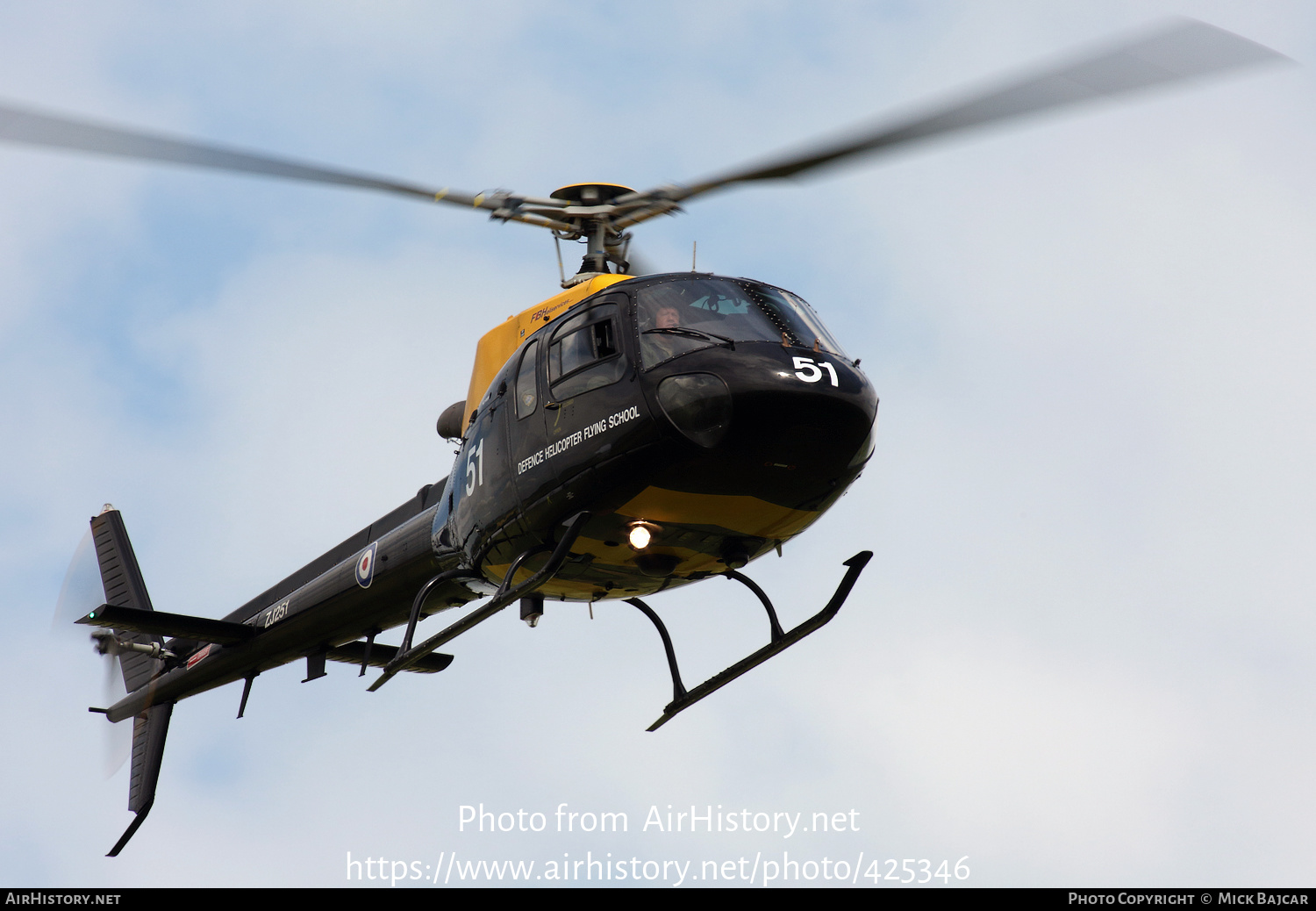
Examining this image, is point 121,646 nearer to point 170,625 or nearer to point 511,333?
point 170,625

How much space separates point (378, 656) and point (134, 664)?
5.25 metres

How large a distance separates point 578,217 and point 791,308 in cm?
284

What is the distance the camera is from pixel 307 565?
17688 millimetres

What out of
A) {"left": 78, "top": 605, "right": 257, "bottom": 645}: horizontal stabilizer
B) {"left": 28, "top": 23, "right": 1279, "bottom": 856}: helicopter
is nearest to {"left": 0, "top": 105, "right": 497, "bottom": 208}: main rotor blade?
{"left": 28, "top": 23, "right": 1279, "bottom": 856}: helicopter

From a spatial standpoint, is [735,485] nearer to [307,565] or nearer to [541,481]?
[541,481]

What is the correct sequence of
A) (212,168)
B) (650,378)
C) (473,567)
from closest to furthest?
1. (650,378)
2. (212,168)
3. (473,567)

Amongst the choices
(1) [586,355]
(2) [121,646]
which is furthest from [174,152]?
(2) [121,646]

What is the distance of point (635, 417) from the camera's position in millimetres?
11273

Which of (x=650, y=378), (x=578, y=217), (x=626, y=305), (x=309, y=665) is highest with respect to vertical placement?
(x=578, y=217)

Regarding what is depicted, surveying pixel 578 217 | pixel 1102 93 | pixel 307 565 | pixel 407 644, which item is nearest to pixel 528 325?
pixel 578 217

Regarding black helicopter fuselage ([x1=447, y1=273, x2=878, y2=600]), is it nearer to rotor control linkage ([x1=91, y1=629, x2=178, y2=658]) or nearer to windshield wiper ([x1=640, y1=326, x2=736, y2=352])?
windshield wiper ([x1=640, y1=326, x2=736, y2=352])

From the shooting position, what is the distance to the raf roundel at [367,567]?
16.1 m

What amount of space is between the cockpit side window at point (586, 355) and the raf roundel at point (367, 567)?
4953 mm

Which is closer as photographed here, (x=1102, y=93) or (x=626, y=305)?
(x=1102, y=93)
